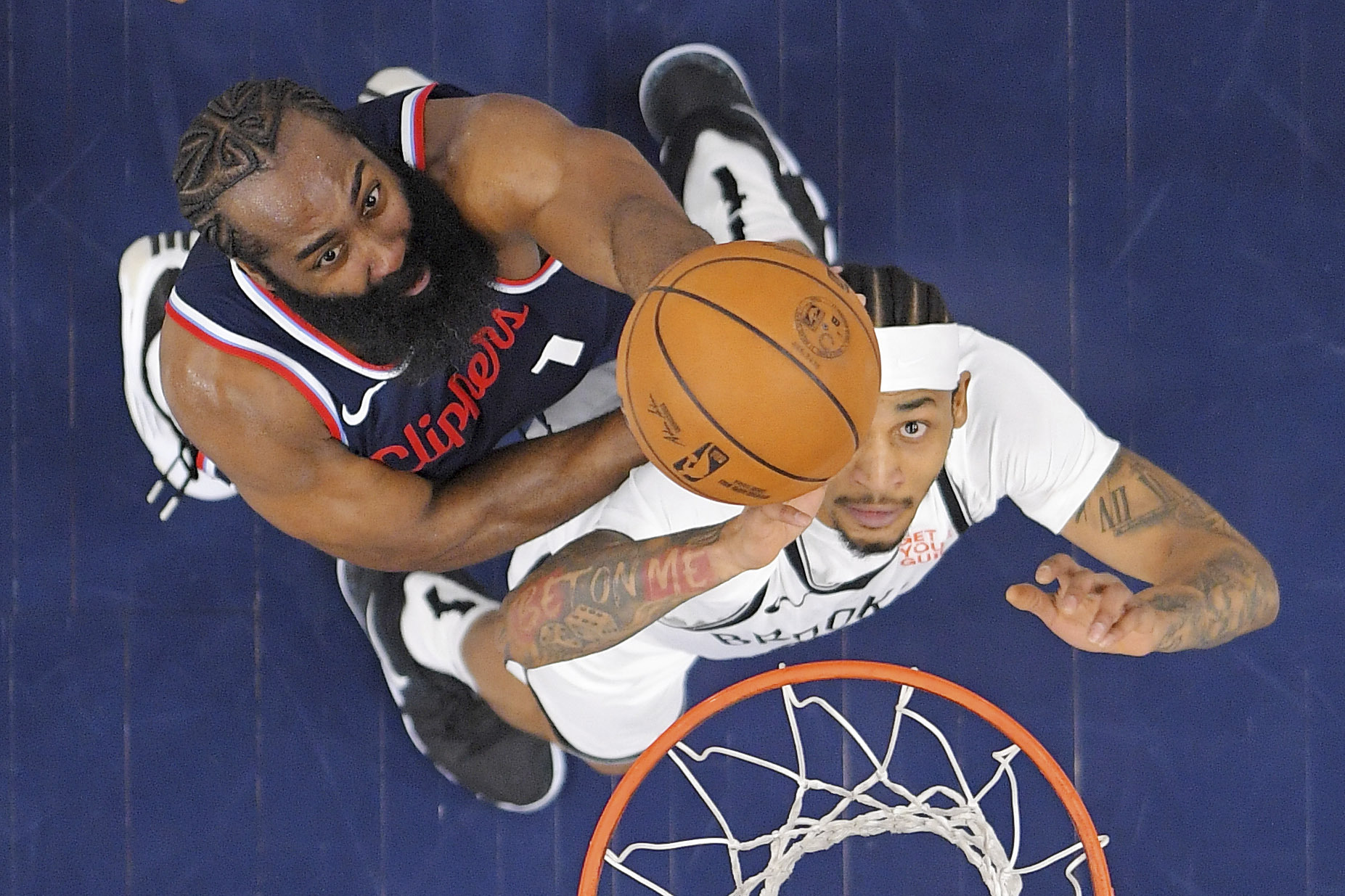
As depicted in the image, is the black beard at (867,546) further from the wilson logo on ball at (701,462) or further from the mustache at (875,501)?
the wilson logo on ball at (701,462)

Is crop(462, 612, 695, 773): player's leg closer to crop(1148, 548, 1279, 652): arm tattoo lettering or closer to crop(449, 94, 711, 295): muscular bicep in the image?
crop(449, 94, 711, 295): muscular bicep

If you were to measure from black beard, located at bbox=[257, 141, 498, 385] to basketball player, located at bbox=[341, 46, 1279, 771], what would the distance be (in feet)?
1.39

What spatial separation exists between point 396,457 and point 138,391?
1.02 m

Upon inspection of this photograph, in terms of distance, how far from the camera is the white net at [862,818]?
241cm

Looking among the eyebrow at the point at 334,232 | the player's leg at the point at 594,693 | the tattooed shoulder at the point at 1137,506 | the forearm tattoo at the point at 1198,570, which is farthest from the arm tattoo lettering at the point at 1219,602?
the eyebrow at the point at 334,232

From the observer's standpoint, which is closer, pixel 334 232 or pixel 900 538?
pixel 334 232

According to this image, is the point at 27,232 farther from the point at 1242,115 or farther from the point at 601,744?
the point at 1242,115

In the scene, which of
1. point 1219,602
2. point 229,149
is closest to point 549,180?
point 229,149

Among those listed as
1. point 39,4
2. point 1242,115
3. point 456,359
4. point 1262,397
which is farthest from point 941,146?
point 39,4

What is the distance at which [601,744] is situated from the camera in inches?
104

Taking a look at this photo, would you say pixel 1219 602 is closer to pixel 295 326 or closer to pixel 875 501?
pixel 875 501

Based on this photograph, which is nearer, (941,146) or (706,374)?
(706,374)

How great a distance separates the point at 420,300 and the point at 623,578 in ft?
1.87

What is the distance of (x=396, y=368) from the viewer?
206 cm
